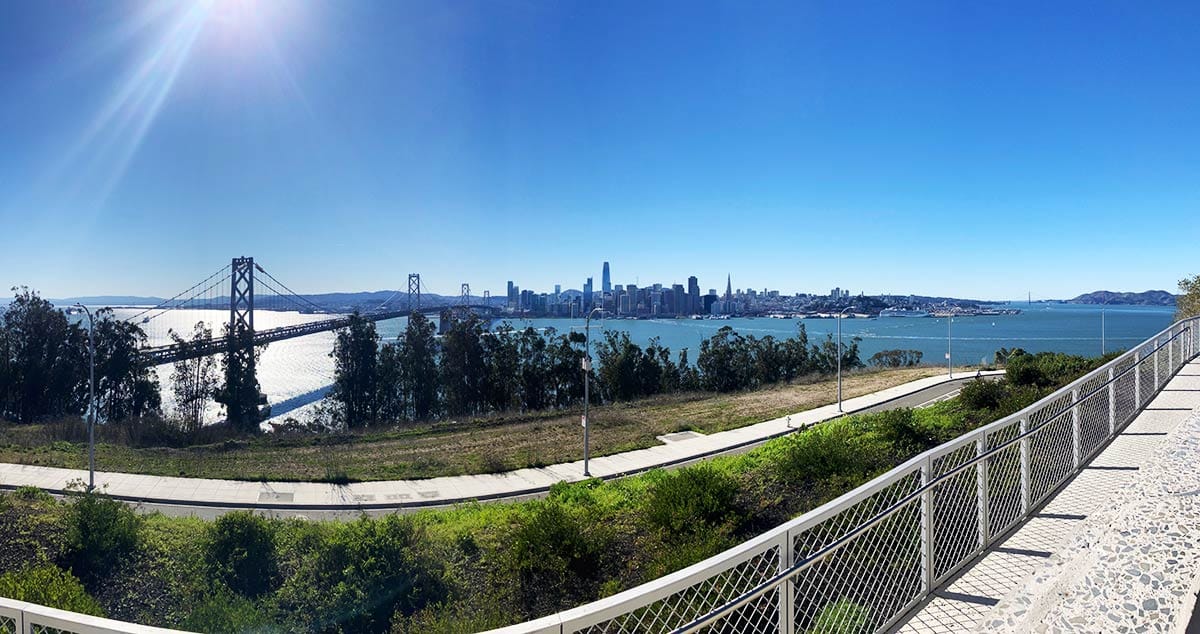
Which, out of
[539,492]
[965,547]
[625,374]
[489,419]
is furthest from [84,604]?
[625,374]

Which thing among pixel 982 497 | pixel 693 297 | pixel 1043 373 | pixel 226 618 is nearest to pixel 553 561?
pixel 226 618

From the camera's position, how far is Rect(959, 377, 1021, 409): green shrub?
13.7 meters

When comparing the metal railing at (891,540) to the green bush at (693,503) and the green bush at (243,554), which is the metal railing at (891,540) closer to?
the green bush at (693,503)

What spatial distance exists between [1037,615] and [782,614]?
98 centimetres

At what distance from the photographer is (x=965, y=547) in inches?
167

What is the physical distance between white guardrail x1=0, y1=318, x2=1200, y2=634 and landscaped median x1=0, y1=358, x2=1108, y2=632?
84.9 inches

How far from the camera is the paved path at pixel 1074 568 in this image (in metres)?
2.00

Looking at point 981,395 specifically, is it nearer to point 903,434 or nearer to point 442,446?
point 903,434

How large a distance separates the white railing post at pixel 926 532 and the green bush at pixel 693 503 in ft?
15.9

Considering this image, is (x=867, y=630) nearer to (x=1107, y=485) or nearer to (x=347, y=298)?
(x=1107, y=485)

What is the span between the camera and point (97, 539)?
32.9ft

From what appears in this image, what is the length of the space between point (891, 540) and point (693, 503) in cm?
511

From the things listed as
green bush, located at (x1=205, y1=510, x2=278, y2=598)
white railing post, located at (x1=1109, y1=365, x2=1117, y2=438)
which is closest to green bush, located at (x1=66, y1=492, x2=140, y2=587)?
green bush, located at (x1=205, y1=510, x2=278, y2=598)

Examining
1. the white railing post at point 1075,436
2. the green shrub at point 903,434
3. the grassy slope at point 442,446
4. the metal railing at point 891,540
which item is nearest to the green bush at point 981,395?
the green shrub at point 903,434
